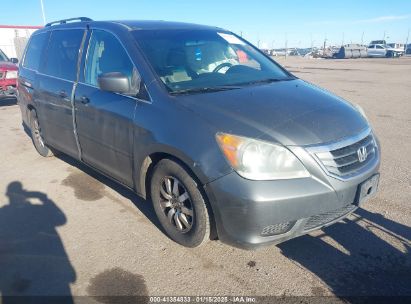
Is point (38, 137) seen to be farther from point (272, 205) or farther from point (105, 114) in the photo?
point (272, 205)

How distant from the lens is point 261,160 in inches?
95.4

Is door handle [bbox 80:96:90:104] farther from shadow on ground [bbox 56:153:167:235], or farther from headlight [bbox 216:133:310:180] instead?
headlight [bbox 216:133:310:180]

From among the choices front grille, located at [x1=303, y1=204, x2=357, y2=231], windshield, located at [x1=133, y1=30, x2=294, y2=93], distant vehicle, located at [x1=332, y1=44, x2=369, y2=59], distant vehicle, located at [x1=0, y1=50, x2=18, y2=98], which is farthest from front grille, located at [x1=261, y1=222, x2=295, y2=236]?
distant vehicle, located at [x1=332, y1=44, x2=369, y2=59]

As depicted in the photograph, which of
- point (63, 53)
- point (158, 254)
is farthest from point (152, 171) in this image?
point (63, 53)

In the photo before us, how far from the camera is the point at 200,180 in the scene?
259 cm

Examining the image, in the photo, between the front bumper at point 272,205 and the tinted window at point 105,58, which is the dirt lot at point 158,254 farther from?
the tinted window at point 105,58

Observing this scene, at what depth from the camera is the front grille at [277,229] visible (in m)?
2.47

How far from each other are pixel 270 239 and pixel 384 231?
52.8 inches

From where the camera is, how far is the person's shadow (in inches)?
102

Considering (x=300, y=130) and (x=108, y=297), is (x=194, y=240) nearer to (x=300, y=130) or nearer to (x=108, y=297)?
(x=108, y=297)

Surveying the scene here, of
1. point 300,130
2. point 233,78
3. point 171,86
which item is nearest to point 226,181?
point 300,130

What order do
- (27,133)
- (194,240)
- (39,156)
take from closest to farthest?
(194,240) → (39,156) → (27,133)

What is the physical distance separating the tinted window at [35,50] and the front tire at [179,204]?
124 inches

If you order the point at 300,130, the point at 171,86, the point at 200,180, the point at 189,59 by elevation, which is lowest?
the point at 200,180
